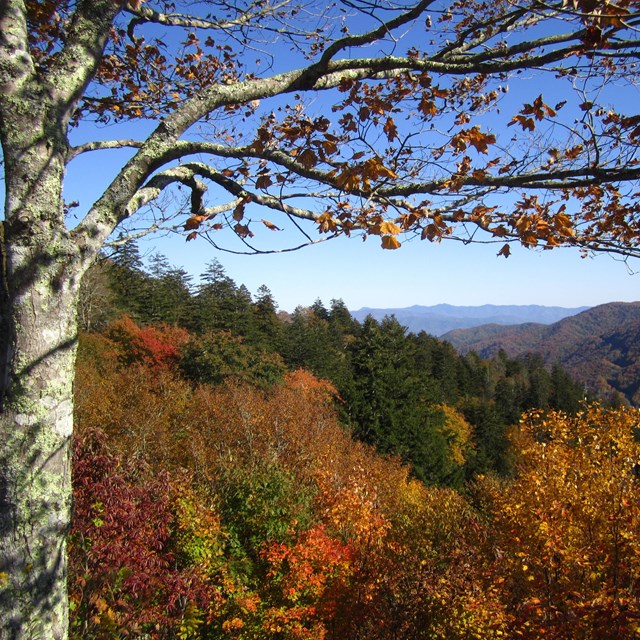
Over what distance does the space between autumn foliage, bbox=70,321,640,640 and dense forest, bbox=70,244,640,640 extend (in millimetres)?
43

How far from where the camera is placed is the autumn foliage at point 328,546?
4.60 metres

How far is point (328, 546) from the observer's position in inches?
348

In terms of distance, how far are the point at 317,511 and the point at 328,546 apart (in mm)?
2527

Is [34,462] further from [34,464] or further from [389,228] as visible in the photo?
[389,228]

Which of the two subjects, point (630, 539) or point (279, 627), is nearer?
point (630, 539)

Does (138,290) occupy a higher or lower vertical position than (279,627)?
higher

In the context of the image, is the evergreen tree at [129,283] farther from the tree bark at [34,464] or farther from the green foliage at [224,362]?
the tree bark at [34,464]

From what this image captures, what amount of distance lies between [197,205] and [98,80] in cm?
236

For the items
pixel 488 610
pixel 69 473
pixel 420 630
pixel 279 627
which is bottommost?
pixel 279 627

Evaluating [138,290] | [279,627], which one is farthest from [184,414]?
[138,290]

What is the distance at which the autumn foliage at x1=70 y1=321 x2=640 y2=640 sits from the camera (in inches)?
181

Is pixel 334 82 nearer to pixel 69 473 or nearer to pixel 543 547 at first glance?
pixel 69 473

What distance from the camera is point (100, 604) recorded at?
398 cm

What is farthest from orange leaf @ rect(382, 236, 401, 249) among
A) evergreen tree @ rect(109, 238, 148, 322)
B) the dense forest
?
evergreen tree @ rect(109, 238, 148, 322)
